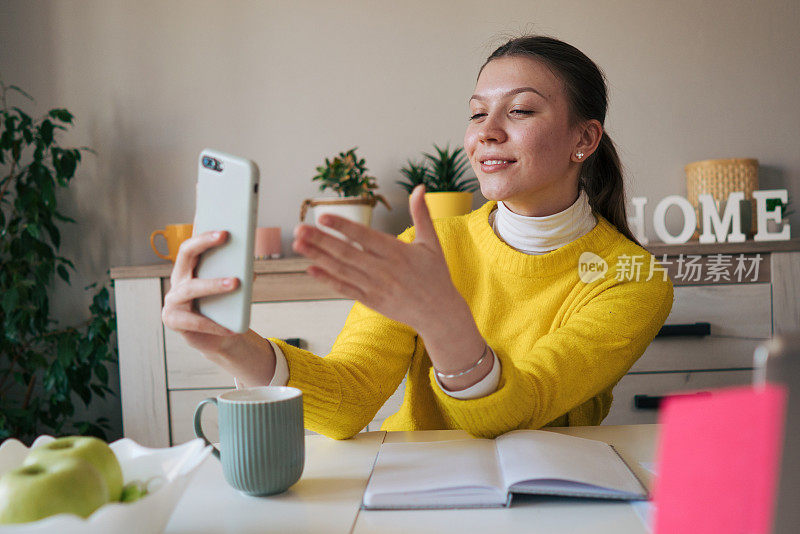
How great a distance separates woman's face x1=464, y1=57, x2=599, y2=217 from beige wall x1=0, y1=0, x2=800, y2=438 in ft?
3.52

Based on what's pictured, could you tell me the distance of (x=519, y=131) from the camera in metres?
1.19

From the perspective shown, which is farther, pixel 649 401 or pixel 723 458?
pixel 649 401

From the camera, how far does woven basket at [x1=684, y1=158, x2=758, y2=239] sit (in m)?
2.11

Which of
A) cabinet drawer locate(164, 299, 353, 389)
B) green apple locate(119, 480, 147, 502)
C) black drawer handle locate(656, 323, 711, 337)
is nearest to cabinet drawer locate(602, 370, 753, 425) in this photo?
black drawer handle locate(656, 323, 711, 337)

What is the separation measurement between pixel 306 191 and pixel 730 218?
4.88ft

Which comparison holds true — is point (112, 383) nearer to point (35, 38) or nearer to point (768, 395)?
point (35, 38)

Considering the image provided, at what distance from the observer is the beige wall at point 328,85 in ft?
7.44

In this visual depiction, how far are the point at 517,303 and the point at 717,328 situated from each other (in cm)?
101

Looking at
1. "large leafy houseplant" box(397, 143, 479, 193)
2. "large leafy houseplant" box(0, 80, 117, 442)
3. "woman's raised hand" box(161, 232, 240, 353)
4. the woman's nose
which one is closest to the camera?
"woman's raised hand" box(161, 232, 240, 353)

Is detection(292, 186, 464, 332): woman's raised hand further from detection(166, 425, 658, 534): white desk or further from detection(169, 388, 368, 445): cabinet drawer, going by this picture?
detection(169, 388, 368, 445): cabinet drawer

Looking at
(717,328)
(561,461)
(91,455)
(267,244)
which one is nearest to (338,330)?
(267,244)

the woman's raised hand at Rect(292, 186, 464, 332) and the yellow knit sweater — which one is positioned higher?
the woman's raised hand at Rect(292, 186, 464, 332)

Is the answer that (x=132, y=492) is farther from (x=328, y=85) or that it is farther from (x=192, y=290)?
(x=328, y=85)

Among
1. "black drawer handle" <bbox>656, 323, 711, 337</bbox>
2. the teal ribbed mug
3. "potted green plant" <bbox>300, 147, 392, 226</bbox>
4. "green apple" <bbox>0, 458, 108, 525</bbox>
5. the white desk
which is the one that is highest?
"potted green plant" <bbox>300, 147, 392, 226</bbox>
